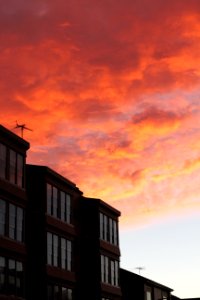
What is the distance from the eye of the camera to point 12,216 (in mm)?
44625

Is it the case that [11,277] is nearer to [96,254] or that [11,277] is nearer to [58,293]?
[58,293]

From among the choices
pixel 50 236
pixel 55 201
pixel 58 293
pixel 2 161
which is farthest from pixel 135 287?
pixel 2 161

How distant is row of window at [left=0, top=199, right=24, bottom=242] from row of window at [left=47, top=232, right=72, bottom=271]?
16.0 feet

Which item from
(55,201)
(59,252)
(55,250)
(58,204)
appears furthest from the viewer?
(58,204)

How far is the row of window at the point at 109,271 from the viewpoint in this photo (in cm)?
6050

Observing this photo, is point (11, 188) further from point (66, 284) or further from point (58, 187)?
point (66, 284)

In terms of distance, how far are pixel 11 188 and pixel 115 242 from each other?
901 inches

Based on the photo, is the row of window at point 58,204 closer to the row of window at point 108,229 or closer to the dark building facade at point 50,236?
the dark building facade at point 50,236

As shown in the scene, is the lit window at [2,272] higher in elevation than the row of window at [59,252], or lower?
lower

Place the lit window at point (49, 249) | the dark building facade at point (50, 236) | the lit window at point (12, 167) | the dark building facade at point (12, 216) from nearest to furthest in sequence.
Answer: the dark building facade at point (12, 216) → the lit window at point (12, 167) → the dark building facade at point (50, 236) → the lit window at point (49, 249)

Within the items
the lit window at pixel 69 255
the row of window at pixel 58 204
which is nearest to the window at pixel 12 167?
the row of window at pixel 58 204

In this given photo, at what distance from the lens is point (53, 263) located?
50.5 metres

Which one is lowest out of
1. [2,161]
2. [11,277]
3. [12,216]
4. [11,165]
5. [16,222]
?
[11,277]

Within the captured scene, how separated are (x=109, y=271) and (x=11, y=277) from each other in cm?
2009
